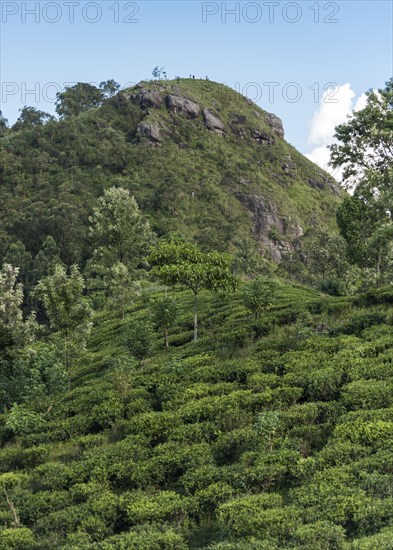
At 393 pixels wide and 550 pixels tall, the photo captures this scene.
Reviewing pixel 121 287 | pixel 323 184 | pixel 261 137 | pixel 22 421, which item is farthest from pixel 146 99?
pixel 22 421

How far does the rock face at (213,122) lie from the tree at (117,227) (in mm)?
120095

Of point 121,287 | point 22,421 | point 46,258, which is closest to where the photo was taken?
point 22,421

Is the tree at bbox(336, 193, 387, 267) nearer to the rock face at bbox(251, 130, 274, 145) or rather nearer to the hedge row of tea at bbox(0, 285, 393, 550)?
the hedge row of tea at bbox(0, 285, 393, 550)

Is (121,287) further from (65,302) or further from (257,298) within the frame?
(257,298)

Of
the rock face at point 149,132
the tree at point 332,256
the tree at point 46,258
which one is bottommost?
the tree at point 332,256

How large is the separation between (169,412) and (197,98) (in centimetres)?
16894

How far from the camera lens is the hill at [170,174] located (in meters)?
102

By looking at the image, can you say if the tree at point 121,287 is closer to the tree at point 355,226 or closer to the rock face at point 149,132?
the tree at point 355,226

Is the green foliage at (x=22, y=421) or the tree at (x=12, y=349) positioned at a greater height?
the tree at (x=12, y=349)

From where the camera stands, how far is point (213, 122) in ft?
540

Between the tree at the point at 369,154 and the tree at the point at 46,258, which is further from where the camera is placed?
the tree at the point at 46,258

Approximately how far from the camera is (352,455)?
1293cm

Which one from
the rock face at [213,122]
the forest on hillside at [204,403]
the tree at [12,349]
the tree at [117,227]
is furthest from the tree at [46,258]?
the rock face at [213,122]

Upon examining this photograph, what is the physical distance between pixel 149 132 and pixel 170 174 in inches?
800
